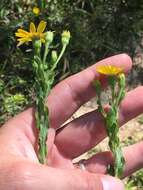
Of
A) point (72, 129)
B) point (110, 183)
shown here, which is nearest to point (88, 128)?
point (72, 129)

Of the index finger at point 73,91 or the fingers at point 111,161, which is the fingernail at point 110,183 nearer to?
the fingers at point 111,161

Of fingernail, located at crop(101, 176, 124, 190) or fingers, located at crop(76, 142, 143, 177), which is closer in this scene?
fingernail, located at crop(101, 176, 124, 190)

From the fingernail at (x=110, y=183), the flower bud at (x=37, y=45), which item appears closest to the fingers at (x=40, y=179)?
the fingernail at (x=110, y=183)

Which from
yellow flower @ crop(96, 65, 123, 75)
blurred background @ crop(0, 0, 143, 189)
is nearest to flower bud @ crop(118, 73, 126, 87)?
yellow flower @ crop(96, 65, 123, 75)

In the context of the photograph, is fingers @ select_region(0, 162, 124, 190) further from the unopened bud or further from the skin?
the unopened bud

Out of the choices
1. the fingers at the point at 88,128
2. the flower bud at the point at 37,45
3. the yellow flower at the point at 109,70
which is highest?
Result: the flower bud at the point at 37,45

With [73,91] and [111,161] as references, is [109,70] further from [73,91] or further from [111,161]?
[111,161]
